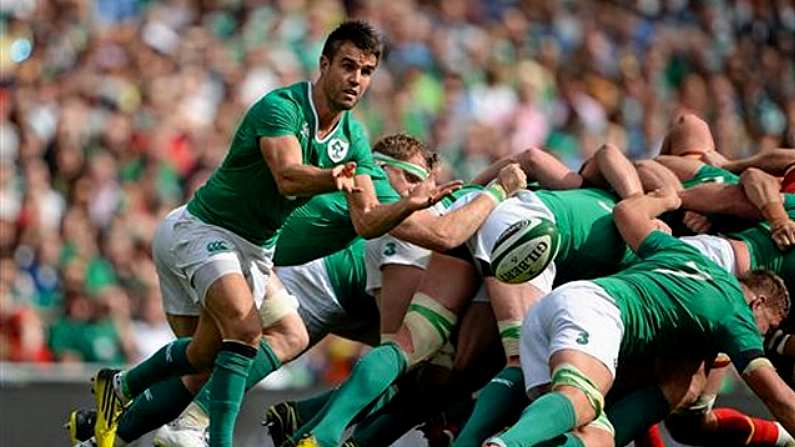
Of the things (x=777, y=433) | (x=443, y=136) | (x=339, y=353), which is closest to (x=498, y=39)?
(x=443, y=136)

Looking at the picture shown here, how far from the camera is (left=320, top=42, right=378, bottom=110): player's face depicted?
7.52 metres

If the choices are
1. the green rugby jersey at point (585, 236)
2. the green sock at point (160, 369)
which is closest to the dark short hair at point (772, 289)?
the green rugby jersey at point (585, 236)

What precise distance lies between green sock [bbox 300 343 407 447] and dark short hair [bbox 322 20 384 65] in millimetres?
1224

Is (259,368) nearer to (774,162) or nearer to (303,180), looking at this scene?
(303,180)

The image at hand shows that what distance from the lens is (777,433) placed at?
8.53 meters

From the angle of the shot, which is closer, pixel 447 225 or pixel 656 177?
pixel 447 225

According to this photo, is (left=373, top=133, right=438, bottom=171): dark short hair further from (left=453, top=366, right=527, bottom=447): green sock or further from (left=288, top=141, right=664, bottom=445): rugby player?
(left=453, top=366, right=527, bottom=447): green sock

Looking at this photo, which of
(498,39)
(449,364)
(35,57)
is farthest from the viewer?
(498,39)

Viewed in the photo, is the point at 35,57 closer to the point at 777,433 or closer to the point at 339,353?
the point at 339,353

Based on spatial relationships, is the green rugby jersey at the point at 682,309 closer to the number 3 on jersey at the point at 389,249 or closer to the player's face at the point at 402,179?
the number 3 on jersey at the point at 389,249

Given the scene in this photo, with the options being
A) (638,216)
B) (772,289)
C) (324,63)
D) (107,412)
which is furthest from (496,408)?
(107,412)

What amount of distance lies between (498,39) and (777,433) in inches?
317

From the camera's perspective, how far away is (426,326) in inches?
310

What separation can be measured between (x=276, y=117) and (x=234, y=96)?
695 cm
